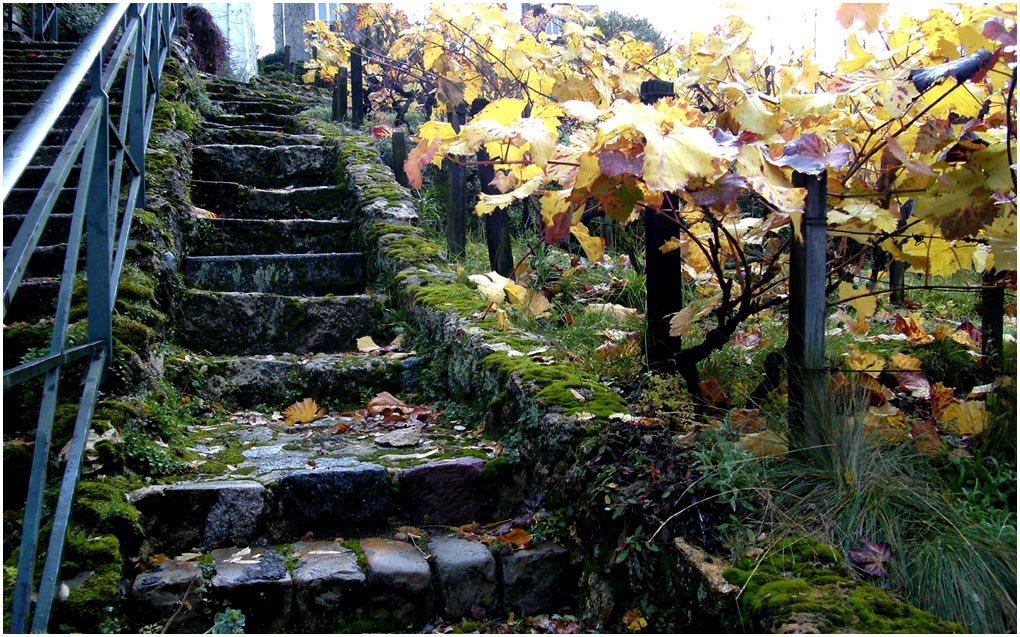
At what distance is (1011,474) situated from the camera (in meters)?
1.87

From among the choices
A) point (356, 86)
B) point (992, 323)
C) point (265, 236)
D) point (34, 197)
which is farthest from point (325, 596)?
point (356, 86)

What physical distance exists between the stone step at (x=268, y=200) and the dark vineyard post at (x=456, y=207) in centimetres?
83

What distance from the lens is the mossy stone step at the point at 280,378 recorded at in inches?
136

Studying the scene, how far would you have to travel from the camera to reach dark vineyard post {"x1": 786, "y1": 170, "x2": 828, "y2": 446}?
1.89m

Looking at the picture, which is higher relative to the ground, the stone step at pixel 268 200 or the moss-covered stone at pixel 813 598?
the stone step at pixel 268 200

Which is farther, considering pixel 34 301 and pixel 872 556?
pixel 34 301

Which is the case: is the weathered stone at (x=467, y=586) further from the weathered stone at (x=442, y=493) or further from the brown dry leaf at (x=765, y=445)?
the brown dry leaf at (x=765, y=445)

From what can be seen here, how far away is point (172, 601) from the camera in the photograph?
2037mm

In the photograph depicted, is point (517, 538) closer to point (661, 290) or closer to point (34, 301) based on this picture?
point (661, 290)

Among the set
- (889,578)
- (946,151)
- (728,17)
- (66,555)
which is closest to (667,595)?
(889,578)

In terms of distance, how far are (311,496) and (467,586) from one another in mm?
614

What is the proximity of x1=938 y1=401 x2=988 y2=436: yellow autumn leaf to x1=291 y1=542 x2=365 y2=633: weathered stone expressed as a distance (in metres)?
1.73

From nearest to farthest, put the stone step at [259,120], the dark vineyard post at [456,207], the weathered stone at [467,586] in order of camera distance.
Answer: the weathered stone at [467,586]
the dark vineyard post at [456,207]
the stone step at [259,120]

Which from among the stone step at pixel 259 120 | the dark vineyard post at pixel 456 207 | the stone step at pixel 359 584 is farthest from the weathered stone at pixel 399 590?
the stone step at pixel 259 120
